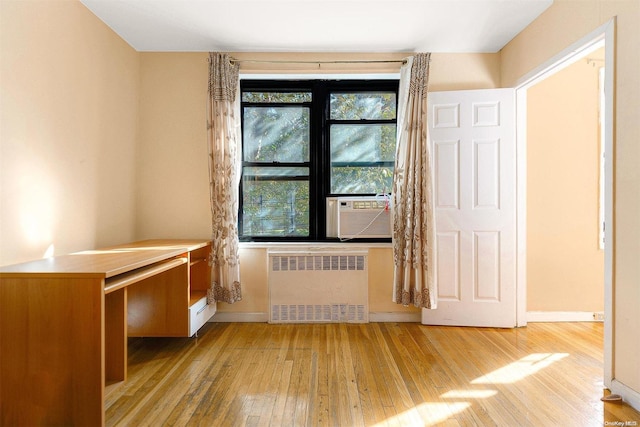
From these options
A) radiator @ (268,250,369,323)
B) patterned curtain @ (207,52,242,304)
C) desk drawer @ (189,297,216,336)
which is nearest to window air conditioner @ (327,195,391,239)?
radiator @ (268,250,369,323)

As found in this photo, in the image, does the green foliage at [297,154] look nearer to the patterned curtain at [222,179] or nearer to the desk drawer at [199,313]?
the patterned curtain at [222,179]

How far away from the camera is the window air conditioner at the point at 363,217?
129 inches

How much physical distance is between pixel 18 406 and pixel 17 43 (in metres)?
1.85

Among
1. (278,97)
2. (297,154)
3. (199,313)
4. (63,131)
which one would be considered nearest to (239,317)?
(199,313)

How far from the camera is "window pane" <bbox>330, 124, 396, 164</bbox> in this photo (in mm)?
3412

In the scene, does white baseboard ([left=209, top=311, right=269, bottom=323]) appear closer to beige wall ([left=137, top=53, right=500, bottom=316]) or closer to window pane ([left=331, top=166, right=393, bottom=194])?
beige wall ([left=137, top=53, right=500, bottom=316])

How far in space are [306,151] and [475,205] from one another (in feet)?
5.38

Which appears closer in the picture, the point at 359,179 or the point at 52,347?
the point at 52,347

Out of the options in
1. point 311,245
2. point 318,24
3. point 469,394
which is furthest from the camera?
point 311,245

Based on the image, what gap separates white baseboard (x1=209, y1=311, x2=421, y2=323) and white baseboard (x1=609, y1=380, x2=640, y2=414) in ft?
4.88

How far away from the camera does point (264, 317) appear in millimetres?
3236

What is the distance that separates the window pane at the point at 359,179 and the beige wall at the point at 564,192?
1345mm

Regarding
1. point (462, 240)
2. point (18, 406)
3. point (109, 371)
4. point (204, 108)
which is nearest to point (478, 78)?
point (462, 240)

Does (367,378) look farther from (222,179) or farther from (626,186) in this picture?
(222,179)
